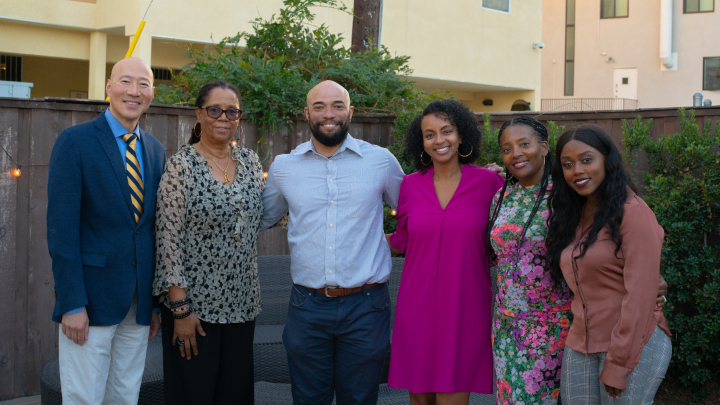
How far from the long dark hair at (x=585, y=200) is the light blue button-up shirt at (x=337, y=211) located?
0.87m

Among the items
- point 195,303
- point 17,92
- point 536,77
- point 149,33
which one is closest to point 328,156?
point 195,303

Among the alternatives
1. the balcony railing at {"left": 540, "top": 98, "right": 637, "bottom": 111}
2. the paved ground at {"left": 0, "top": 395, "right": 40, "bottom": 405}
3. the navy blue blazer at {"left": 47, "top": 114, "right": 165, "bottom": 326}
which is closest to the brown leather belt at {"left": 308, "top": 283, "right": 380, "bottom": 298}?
the navy blue blazer at {"left": 47, "top": 114, "right": 165, "bottom": 326}

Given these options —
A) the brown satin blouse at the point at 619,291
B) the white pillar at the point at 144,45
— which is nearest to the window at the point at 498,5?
the white pillar at the point at 144,45

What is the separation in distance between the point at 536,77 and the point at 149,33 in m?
10.4

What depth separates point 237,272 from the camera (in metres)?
3.15

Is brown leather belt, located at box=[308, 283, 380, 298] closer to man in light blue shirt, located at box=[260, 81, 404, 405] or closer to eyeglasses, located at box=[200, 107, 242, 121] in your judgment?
man in light blue shirt, located at box=[260, 81, 404, 405]

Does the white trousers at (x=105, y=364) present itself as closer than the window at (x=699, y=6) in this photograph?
Yes

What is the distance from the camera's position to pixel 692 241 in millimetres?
4309

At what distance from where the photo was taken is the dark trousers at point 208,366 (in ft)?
10.1

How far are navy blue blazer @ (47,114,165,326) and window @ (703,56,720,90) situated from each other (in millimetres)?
23873

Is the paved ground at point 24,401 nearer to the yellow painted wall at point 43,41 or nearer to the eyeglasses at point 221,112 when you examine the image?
the eyeglasses at point 221,112

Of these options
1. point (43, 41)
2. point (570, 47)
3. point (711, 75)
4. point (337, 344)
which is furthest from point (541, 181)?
point (570, 47)

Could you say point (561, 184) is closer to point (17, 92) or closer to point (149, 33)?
point (17, 92)

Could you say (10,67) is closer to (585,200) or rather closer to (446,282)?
(446,282)
